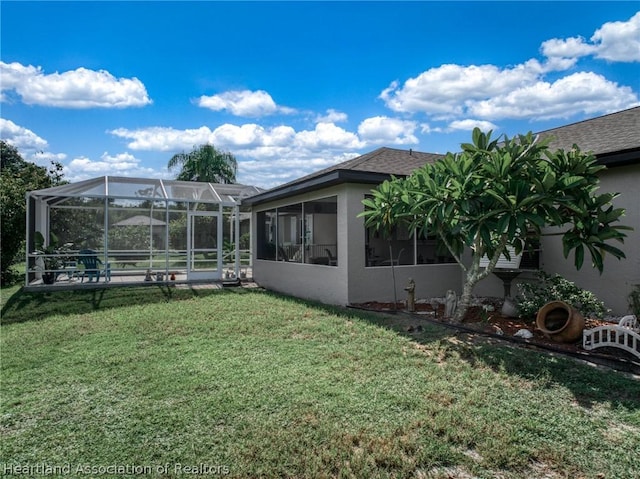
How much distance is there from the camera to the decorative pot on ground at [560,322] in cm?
527

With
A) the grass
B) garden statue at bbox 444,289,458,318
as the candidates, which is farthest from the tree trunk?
the grass

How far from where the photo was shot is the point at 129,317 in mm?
7977

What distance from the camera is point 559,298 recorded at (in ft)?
20.0

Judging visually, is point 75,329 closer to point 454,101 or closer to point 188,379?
point 188,379

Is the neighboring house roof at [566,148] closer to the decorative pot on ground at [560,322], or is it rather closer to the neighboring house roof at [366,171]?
the neighboring house roof at [366,171]

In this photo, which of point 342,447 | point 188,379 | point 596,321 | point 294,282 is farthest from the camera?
point 294,282

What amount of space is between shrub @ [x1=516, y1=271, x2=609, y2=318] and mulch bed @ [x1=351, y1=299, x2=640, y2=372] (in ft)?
0.73

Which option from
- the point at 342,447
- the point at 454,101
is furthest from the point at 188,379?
the point at 454,101

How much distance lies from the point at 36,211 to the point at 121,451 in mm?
12651

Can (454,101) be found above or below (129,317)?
above

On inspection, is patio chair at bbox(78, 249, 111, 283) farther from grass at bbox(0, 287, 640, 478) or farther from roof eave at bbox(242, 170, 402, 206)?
roof eave at bbox(242, 170, 402, 206)

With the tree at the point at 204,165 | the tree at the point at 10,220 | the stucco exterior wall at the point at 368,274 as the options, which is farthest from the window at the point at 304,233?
the tree at the point at 204,165

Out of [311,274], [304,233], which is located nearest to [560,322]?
[311,274]

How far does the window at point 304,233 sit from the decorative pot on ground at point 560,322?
4430mm
